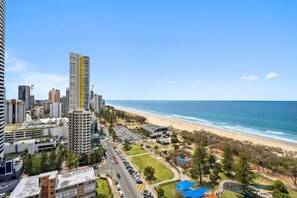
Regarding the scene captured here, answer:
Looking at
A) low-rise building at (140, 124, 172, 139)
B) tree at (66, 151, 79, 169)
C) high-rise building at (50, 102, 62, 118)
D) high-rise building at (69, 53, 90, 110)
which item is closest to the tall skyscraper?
tree at (66, 151, 79, 169)

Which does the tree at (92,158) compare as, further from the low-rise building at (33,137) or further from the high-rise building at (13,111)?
the high-rise building at (13,111)

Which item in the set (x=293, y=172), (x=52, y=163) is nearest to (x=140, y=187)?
(x=52, y=163)

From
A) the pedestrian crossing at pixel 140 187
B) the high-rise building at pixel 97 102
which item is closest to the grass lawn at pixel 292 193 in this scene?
the pedestrian crossing at pixel 140 187

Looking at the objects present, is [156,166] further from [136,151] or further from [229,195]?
[229,195]

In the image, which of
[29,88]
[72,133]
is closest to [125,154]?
[72,133]

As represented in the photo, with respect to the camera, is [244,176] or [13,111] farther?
[13,111]
